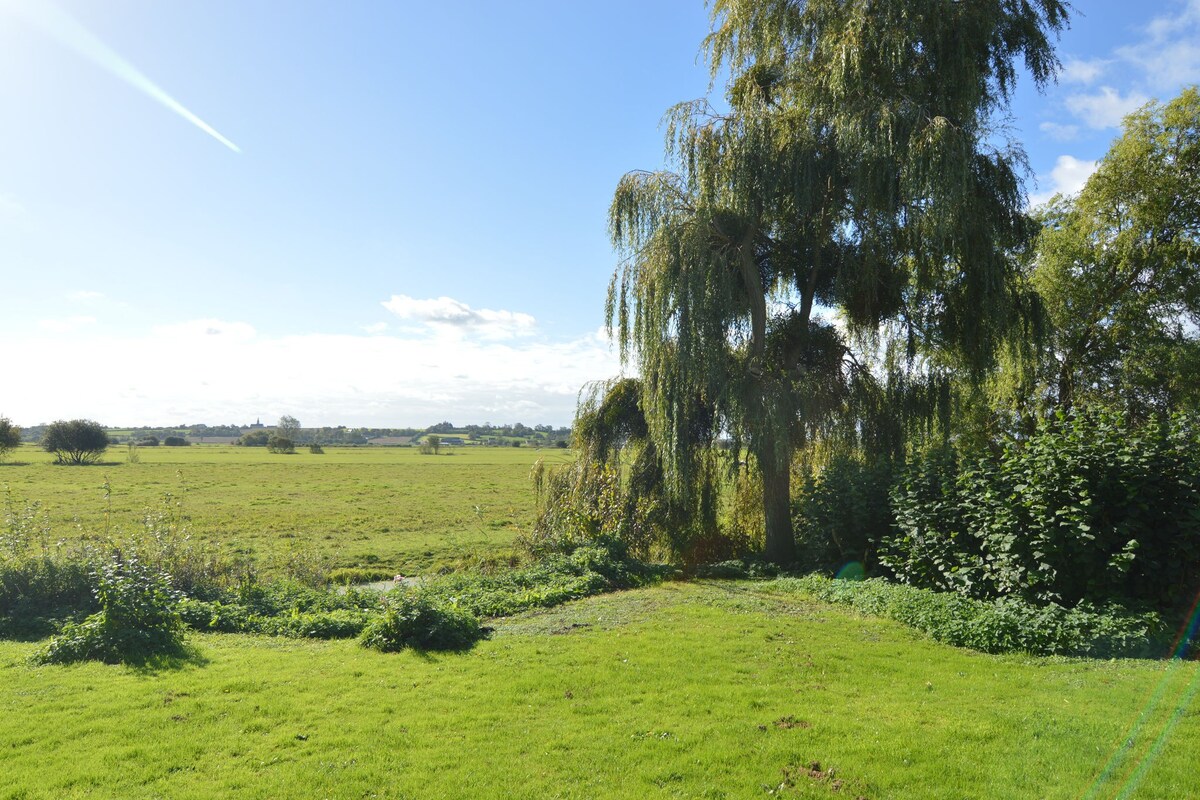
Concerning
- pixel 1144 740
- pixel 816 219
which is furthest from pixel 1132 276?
pixel 1144 740

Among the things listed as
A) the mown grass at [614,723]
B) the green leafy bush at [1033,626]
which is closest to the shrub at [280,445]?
the mown grass at [614,723]

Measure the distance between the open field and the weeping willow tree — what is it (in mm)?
6472

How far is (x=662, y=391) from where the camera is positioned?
1544 cm

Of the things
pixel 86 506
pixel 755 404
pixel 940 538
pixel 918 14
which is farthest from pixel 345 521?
pixel 918 14

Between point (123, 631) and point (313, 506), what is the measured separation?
26702mm

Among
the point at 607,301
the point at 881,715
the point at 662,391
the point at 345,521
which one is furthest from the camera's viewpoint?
the point at 345,521

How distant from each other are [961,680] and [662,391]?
29.5 ft

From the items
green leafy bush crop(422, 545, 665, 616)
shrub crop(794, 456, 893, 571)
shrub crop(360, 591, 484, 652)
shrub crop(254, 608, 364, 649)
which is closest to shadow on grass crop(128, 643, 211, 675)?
shrub crop(254, 608, 364, 649)

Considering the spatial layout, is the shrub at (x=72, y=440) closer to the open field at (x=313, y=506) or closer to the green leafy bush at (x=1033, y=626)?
the open field at (x=313, y=506)

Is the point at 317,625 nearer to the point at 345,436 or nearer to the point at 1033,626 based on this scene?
the point at 1033,626

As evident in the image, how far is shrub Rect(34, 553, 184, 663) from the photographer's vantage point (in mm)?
8828

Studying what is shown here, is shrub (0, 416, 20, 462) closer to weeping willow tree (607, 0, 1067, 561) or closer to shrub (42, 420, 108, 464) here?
shrub (42, 420, 108, 464)

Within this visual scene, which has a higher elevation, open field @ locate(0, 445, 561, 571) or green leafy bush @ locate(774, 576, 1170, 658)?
green leafy bush @ locate(774, 576, 1170, 658)

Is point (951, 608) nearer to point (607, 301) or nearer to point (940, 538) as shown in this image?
point (940, 538)
